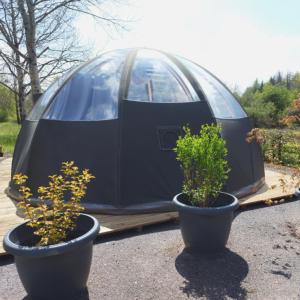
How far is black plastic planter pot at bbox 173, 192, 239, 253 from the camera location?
12.3 feet

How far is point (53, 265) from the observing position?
9.11ft

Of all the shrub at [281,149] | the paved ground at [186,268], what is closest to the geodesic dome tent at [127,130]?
the paved ground at [186,268]

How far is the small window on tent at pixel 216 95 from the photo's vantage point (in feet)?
21.3

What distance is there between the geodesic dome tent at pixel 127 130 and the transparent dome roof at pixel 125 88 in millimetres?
21

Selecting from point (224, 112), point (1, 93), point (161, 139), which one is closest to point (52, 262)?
point (161, 139)

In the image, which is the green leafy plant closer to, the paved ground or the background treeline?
the paved ground

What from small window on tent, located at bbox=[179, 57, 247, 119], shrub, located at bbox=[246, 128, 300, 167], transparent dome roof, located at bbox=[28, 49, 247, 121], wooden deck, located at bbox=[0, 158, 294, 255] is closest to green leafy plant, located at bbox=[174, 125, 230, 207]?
wooden deck, located at bbox=[0, 158, 294, 255]

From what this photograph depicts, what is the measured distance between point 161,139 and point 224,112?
187 centimetres

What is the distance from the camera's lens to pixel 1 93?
1297 inches

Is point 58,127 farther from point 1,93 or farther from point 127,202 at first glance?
point 1,93

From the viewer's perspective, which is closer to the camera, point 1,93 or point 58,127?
point 58,127

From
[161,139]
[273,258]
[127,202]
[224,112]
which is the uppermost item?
[224,112]

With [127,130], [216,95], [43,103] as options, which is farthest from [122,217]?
[216,95]

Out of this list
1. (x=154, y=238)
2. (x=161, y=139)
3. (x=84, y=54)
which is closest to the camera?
(x=154, y=238)
